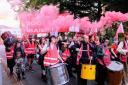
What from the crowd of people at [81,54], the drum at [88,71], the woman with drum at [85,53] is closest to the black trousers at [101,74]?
the crowd of people at [81,54]

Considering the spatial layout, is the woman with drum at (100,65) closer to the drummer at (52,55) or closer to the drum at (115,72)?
the drum at (115,72)

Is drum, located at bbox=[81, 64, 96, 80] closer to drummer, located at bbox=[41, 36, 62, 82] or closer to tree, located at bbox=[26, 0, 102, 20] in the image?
drummer, located at bbox=[41, 36, 62, 82]

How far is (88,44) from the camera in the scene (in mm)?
11516

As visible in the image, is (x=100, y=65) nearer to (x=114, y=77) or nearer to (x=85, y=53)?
(x=114, y=77)

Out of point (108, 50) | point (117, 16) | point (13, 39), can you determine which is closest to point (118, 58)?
point (108, 50)

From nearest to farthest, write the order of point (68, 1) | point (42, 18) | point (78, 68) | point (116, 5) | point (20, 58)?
1. point (42, 18)
2. point (78, 68)
3. point (20, 58)
4. point (116, 5)
5. point (68, 1)

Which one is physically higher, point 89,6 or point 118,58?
point 89,6

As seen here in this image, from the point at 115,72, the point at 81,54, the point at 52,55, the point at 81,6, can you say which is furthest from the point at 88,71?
the point at 81,6

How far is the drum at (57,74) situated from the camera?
10.4 meters

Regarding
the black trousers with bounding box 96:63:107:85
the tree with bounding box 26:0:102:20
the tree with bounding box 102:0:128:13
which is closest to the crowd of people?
the black trousers with bounding box 96:63:107:85

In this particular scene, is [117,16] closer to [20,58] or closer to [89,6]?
[20,58]

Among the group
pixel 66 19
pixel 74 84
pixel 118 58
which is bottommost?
pixel 74 84

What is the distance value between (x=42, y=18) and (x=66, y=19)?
88.3 inches

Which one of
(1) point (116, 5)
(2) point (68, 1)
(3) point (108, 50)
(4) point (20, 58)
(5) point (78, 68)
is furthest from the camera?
(2) point (68, 1)
